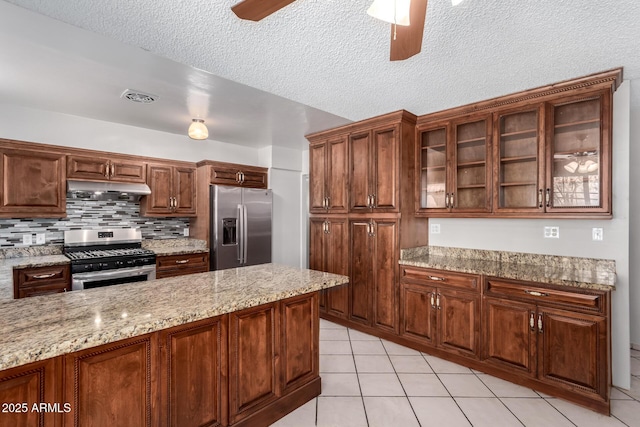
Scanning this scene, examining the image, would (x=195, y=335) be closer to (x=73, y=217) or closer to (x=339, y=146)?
(x=339, y=146)

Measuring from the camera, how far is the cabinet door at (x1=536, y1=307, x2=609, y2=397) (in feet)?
7.09

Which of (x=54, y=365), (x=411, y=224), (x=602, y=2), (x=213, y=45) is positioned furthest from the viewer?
(x=411, y=224)

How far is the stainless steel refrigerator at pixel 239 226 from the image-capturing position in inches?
170

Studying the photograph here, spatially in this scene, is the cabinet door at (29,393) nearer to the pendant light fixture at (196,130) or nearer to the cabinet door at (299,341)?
the cabinet door at (299,341)

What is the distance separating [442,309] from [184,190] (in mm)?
3568

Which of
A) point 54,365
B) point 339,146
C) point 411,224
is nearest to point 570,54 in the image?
point 411,224

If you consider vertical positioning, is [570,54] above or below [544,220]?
above

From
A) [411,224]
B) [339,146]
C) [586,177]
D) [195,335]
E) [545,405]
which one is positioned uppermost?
[339,146]

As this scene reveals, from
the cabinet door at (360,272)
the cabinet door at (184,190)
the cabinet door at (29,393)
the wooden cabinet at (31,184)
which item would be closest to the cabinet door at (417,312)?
the cabinet door at (360,272)

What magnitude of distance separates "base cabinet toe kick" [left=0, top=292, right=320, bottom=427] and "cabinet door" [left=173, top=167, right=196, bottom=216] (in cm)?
290

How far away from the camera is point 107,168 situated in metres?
3.81

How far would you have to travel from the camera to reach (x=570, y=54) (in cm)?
213

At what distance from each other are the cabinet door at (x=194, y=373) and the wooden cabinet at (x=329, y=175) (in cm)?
237

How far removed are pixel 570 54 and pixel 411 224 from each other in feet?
6.20
